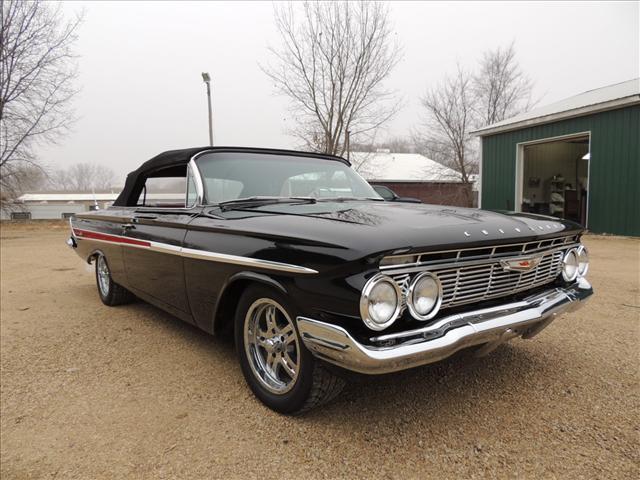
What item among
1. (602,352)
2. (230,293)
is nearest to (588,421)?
(602,352)

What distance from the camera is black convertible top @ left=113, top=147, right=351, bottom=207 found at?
3314 millimetres

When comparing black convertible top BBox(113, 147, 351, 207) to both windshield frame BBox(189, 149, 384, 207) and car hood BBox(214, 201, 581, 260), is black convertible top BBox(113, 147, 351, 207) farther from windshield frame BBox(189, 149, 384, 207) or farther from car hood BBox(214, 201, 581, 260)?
car hood BBox(214, 201, 581, 260)

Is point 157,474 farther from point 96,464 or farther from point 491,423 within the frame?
point 491,423

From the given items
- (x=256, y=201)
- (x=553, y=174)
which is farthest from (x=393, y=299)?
(x=553, y=174)

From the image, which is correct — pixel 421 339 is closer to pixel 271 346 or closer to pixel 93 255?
pixel 271 346

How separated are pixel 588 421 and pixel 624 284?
397 cm

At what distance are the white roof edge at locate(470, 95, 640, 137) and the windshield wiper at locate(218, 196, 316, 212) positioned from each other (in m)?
10.5

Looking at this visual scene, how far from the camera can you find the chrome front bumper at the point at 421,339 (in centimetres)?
178

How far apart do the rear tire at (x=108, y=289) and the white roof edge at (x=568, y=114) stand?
37.5 ft

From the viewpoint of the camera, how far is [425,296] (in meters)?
1.96

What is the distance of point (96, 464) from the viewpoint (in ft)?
6.55

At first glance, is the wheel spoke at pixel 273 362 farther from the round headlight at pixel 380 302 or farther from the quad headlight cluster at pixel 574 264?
the quad headlight cluster at pixel 574 264

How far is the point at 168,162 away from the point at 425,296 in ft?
8.32

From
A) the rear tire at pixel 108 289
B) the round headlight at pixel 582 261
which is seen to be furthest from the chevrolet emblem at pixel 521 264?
the rear tire at pixel 108 289
